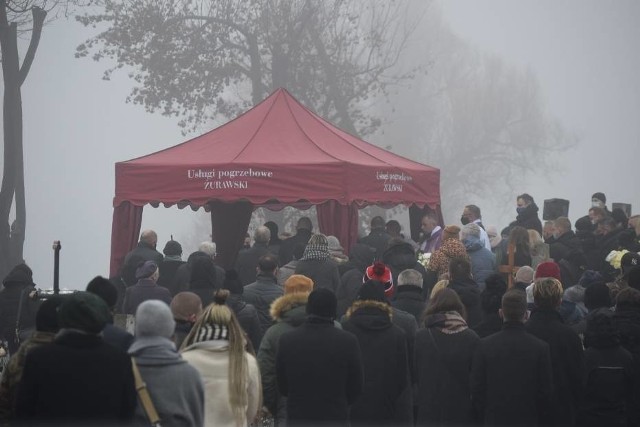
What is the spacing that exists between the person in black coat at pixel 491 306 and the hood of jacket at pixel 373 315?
1006 millimetres

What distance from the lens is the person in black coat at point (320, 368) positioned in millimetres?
8164

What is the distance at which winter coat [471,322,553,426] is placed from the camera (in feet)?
28.1

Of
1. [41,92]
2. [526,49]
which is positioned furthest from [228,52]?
[526,49]

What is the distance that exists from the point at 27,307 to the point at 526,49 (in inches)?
4451

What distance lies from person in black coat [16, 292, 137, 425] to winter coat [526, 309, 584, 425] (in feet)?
11.8

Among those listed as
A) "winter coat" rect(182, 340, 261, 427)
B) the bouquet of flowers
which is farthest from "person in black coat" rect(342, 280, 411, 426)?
the bouquet of flowers

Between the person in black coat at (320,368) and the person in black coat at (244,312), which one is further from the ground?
the person in black coat at (244,312)

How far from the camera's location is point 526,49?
12175 centimetres

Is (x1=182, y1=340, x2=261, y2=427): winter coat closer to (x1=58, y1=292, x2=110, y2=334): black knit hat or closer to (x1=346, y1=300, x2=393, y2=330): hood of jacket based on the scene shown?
(x1=58, y1=292, x2=110, y2=334): black knit hat

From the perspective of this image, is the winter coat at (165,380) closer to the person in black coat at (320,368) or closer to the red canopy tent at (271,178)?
the person in black coat at (320,368)

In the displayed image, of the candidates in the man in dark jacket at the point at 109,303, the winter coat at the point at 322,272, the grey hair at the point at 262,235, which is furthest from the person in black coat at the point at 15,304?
the man in dark jacket at the point at 109,303

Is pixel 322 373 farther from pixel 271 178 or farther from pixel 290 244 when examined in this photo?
pixel 271 178

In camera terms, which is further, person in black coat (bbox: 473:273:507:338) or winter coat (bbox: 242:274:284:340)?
winter coat (bbox: 242:274:284:340)

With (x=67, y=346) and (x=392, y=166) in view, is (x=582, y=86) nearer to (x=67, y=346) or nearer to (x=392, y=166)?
(x=392, y=166)
